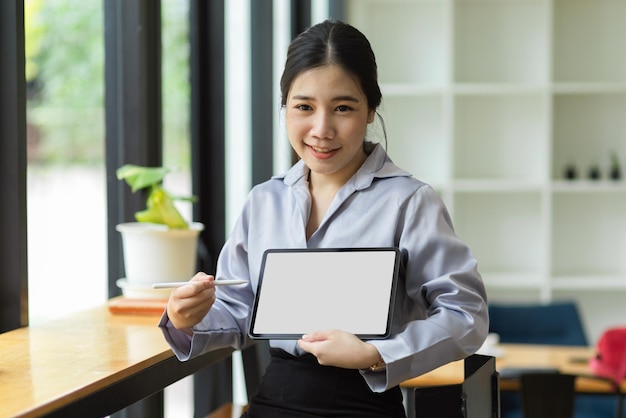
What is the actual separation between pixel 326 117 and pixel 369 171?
6.6 inches

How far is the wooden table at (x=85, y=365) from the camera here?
57.8 inches

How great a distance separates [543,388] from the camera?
10.4 ft

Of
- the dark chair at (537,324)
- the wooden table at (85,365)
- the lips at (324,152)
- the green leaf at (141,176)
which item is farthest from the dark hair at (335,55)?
the dark chair at (537,324)

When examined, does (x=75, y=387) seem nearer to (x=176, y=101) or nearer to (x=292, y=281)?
(x=292, y=281)

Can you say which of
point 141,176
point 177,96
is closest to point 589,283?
point 177,96

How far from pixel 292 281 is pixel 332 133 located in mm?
270

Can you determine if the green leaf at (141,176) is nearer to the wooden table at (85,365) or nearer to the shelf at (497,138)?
the wooden table at (85,365)

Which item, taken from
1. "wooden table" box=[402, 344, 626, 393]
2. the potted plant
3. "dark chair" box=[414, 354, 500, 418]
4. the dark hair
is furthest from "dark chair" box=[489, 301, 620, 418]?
the dark hair

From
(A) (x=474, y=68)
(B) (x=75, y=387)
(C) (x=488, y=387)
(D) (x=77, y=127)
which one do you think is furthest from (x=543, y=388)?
(A) (x=474, y=68)

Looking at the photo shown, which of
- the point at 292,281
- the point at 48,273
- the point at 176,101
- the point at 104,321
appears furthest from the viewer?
the point at 176,101

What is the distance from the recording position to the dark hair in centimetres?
172

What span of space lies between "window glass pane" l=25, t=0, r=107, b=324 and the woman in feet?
3.38

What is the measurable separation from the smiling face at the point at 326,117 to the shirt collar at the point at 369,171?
0.05 m

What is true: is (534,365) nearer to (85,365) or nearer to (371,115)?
(371,115)
